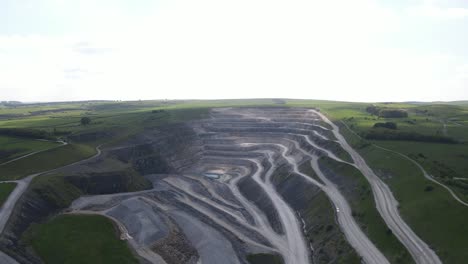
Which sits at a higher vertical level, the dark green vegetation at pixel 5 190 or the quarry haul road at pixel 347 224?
the dark green vegetation at pixel 5 190

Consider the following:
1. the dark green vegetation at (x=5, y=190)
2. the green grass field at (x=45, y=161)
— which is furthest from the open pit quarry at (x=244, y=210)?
the dark green vegetation at (x=5, y=190)

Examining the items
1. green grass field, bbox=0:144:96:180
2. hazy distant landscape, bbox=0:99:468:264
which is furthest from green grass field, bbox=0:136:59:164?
green grass field, bbox=0:144:96:180

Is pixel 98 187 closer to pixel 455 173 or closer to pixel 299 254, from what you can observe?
pixel 299 254

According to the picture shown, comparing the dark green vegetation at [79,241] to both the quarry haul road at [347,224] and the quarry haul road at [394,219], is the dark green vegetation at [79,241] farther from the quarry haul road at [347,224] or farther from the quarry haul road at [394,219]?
the quarry haul road at [394,219]

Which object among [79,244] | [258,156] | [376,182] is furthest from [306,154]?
[79,244]

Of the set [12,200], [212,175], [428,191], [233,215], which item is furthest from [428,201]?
[212,175]

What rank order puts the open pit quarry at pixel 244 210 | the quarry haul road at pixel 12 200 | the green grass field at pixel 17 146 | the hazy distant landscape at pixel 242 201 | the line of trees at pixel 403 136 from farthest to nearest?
1. the line of trees at pixel 403 136
2. the green grass field at pixel 17 146
3. the open pit quarry at pixel 244 210
4. the quarry haul road at pixel 12 200
5. the hazy distant landscape at pixel 242 201

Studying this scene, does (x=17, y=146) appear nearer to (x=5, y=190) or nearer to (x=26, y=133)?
(x=26, y=133)

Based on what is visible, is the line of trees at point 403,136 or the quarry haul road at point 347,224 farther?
the line of trees at point 403,136
